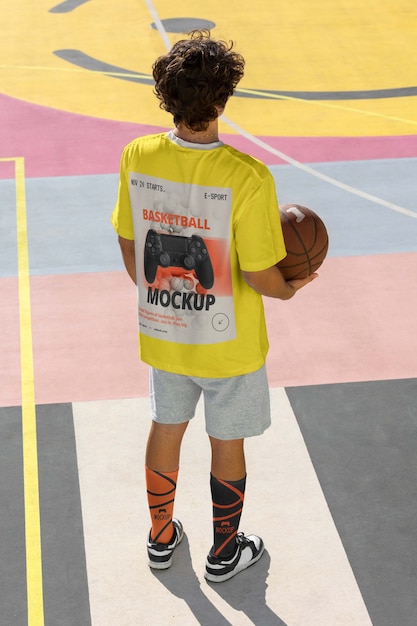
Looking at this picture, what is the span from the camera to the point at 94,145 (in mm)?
9797

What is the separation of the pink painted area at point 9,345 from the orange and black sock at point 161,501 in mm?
1576

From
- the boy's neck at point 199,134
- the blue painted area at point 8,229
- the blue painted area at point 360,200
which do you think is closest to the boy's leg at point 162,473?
A: the boy's neck at point 199,134

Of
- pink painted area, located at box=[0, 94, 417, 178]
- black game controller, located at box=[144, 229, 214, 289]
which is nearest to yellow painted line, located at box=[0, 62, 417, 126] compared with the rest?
pink painted area, located at box=[0, 94, 417, 178]

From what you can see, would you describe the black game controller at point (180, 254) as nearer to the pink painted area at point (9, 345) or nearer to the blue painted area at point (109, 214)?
the pink painted area at point (9, 345)

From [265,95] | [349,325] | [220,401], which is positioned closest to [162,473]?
[220,401]

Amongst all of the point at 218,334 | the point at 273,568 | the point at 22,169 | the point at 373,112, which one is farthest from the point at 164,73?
the point at 373,112

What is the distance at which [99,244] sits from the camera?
793 centimetres

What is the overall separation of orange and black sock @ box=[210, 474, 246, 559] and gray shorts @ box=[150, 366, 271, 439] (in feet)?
0.81

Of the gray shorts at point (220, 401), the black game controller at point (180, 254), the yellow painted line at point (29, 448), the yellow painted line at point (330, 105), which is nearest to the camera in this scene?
the black game controller at point (180, 254)

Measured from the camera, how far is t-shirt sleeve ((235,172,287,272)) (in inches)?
150

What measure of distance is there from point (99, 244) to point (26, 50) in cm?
548

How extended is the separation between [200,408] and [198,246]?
2.05 m

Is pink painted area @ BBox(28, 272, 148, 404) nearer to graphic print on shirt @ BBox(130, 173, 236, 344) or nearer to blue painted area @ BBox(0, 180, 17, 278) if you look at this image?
blue painted area @ BBox(0, 180, 17, 278)

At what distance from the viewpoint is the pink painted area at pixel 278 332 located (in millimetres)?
6113
